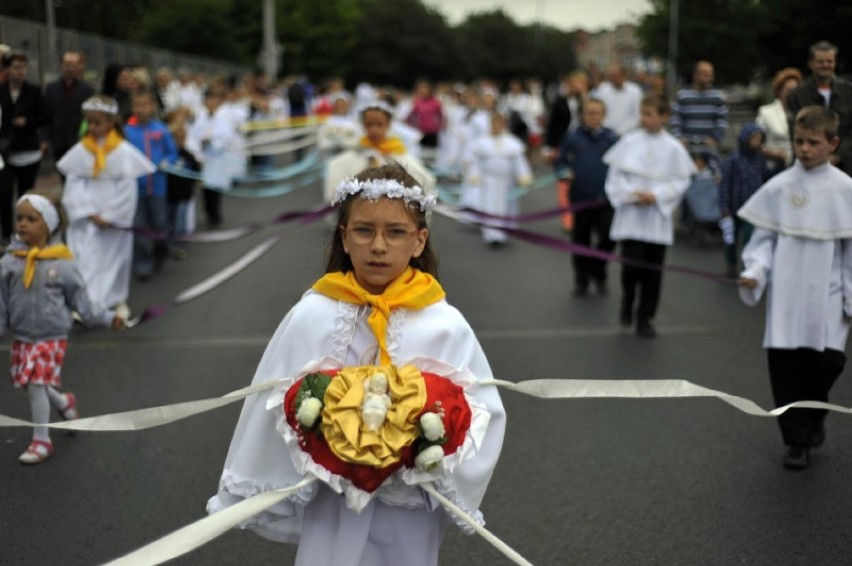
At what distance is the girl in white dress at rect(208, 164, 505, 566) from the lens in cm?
355

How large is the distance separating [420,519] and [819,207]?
11.4ft

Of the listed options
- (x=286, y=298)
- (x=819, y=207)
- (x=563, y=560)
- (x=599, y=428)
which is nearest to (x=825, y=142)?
(x=819, y=207)

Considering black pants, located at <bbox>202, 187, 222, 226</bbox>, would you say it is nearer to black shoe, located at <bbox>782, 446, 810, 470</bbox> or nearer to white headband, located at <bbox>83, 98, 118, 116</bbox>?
white headband, located at <bbox>83, 98, 118, 116</bbox>

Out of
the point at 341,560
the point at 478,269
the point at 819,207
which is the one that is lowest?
the point at 478,269

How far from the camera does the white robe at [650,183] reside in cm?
1001

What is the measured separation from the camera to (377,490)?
3535 millimetres

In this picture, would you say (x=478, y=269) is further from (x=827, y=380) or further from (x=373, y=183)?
(x=373, y=183)

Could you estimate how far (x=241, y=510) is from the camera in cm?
348

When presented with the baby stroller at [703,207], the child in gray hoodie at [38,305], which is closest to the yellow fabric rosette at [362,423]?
the child in gray hoodie at [38,305]

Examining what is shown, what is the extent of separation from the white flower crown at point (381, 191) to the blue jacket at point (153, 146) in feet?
27.2

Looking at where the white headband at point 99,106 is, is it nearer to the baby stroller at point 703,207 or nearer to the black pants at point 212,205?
the black pants at point 212,205

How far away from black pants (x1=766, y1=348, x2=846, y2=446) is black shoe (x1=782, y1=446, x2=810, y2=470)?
0.11 ft

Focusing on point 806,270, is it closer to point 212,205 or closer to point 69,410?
point 69,410

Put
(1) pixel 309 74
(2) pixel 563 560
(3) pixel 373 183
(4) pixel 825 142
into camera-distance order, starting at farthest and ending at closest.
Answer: (1) pixel 309 74
(4) pixel 825 142
(2) pixel 563 560
(3) pixel 373 183
